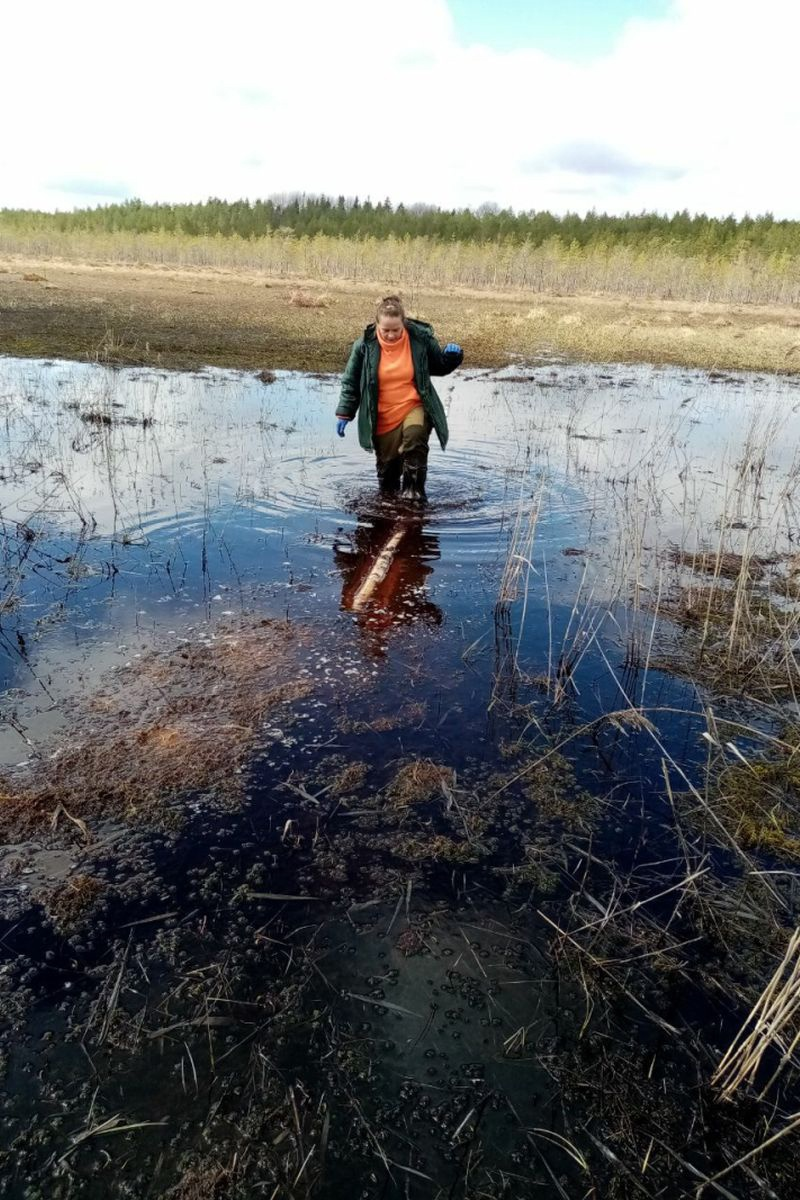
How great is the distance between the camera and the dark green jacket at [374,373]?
6703 millimetres

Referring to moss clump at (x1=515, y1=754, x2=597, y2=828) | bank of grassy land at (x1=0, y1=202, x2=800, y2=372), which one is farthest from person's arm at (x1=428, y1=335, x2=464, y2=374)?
bank of grassy land at (x1=0, y1=202, x2=800, y2=372)

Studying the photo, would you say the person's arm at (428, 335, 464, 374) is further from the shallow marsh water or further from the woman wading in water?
the shallow marsh water

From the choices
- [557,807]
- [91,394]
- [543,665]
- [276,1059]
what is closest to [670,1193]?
[276,1059]

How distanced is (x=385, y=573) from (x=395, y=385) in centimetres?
229

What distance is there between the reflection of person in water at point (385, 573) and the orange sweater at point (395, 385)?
1.02 meters

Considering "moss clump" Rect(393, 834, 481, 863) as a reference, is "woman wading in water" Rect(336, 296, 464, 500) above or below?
above

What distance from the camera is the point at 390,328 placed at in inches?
250

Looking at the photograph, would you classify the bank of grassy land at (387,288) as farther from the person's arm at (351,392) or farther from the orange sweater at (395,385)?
the orange sweater at (395,385)

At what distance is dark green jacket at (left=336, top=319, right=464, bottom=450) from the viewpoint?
6.70 meters

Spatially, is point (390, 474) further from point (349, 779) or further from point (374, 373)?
point (349, 779)

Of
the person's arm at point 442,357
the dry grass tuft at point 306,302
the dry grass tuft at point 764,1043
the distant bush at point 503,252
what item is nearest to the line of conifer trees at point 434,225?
the distant bush at point 503,252

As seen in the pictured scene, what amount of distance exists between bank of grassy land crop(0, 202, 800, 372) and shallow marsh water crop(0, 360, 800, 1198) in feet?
36.7

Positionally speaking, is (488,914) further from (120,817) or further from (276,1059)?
(120,817)

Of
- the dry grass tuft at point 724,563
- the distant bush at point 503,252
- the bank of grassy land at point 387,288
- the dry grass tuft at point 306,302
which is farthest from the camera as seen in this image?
the distant bush at point 503,252
